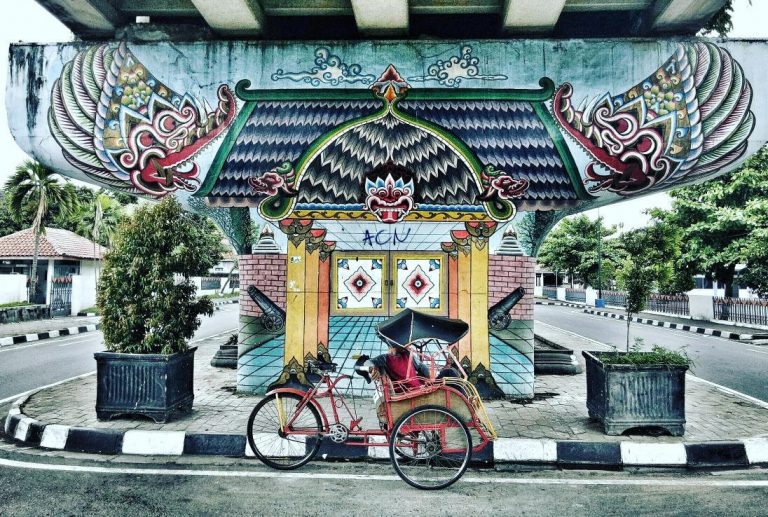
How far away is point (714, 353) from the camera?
12.2 m

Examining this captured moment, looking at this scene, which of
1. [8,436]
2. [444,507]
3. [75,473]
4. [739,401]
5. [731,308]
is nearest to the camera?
[444,507]

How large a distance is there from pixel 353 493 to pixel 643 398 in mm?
3335

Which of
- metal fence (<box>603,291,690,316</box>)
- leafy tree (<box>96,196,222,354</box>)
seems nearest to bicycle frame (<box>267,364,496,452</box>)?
leafy tree (<box>96,196,222,354</box>)

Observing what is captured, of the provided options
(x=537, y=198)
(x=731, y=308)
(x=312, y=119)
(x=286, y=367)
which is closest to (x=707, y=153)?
(x=537, y=198)

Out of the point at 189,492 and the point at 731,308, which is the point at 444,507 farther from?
the point at 731,308

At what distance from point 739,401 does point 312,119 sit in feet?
23.5

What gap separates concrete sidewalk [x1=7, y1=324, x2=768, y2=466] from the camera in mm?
4934

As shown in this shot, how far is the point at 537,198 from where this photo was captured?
23.3 ft

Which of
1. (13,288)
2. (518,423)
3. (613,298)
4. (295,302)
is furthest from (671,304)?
(13,288)

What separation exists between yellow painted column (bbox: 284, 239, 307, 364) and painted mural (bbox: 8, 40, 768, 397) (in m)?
0.02

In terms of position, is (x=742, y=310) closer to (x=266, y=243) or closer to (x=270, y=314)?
(x=270, y=314)

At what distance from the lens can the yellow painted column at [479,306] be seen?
7066mm

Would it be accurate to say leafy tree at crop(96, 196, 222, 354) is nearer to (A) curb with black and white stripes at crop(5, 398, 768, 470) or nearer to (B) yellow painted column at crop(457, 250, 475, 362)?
(A) curb with black and white stripes at crop(5, 398, 768, 470)

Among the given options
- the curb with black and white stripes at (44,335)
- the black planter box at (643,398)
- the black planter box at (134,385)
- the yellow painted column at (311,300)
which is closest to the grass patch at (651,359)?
the black planter box at (643,398)
